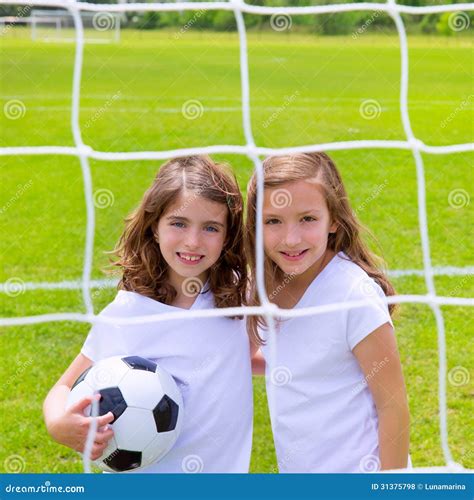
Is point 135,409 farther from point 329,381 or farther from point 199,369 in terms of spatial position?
point 329,381

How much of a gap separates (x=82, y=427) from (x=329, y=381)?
49cm

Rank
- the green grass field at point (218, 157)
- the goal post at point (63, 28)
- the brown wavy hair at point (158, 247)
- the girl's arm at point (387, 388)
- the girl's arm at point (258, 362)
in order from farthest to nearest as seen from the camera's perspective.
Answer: the goal post at point (63, 28), the green grass field at point (218, 157), the girl's arm at point (258, 362), the brown wavy hair at point (158, 247), the girl's arm at point (387, 388)

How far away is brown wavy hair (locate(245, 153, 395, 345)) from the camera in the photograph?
67.0 inches

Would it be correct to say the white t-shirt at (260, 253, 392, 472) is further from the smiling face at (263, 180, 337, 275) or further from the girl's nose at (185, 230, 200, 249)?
the girl's nose at (185, 230, 200, 249)

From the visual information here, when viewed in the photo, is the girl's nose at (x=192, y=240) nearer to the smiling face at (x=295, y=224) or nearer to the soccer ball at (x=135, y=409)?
the smiling face at (x=295, y=224)

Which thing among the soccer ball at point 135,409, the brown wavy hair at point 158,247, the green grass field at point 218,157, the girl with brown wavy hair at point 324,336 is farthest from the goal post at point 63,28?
the soccer ball at point 135,409

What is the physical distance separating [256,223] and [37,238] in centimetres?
259

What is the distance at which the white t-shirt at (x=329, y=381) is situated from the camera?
1.65 m

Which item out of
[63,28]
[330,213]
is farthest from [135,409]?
[63,28]

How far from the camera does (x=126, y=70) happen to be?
14.8m

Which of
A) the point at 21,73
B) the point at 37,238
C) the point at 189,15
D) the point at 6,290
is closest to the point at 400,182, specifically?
the point at 37,238

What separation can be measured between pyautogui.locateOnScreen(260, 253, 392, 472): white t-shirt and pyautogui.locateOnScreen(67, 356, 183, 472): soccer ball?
8.7 inches

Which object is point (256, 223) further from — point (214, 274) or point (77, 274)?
point (77, 274)

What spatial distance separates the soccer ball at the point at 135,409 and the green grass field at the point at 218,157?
1.97ft
